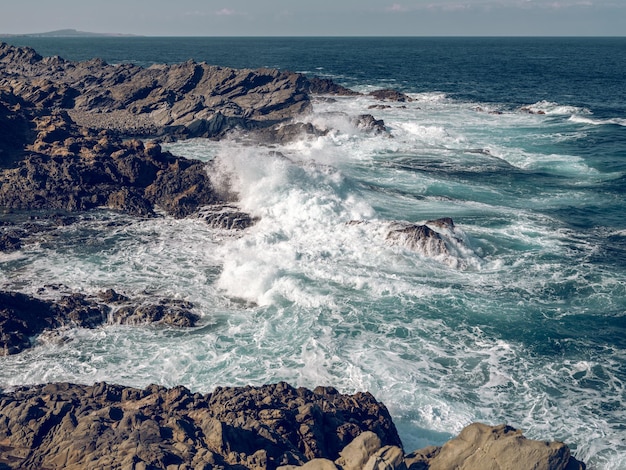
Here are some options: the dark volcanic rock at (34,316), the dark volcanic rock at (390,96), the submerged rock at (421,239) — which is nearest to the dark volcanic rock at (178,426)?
the dark volcanic rock at (34,316)

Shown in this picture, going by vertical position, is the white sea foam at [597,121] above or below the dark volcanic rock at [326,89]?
below

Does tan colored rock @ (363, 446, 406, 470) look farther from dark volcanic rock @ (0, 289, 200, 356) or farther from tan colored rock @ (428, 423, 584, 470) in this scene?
dark volcanic rock @ (0, 289, 200, 356)

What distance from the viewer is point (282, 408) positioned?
20.0 meters

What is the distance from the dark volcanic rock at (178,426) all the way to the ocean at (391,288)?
102 inches

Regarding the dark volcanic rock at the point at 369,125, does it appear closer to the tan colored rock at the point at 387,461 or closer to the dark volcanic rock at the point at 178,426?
the dark volcanic rock at the point at 178,426

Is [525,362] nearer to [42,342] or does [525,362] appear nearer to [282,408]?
[282,408]

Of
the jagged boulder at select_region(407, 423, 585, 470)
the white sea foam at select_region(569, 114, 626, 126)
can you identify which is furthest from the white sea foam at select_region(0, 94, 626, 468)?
the white sea foam at select_region(569, 114, 626, 126)

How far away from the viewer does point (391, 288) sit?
31.9 metres

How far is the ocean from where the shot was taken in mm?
24188

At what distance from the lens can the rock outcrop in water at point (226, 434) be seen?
640 inches

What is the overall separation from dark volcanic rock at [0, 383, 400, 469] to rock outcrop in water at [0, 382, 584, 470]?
0.03 m

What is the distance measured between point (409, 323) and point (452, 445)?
1184 centimetres

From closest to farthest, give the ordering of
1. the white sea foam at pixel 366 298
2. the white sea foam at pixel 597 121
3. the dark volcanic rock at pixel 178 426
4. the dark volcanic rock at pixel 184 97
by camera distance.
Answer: the dark volcanic rock at pixel 178 426 → the white sea foam at pixel 366 298 → the dark volcanic rock at pixel 184 97 → the white sea foam at pixel 597 121

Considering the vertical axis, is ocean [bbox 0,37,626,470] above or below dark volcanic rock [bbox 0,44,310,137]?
below
